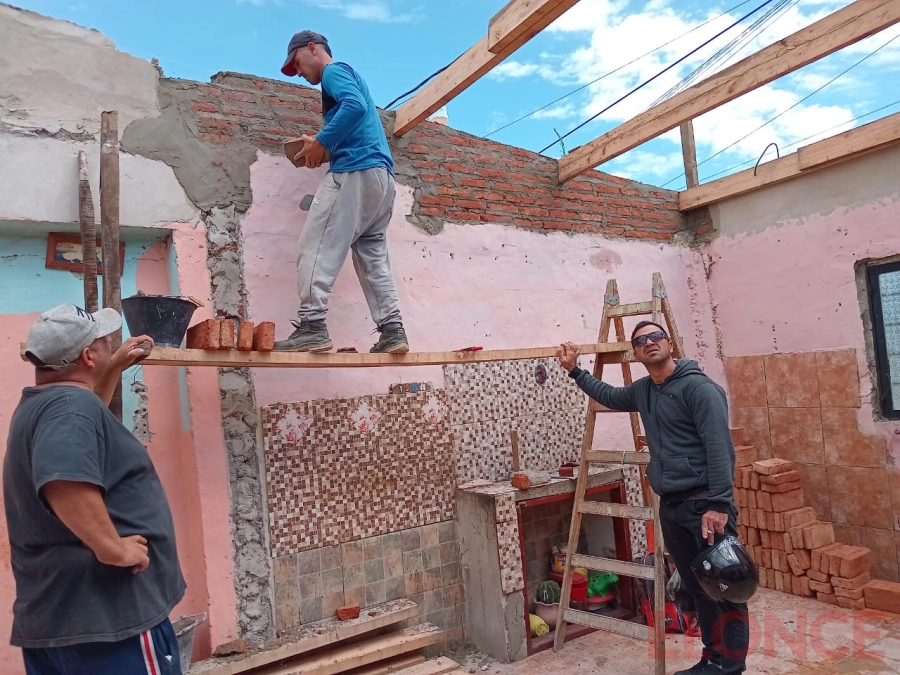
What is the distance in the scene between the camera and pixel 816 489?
4.75m

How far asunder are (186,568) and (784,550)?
12.6 feet

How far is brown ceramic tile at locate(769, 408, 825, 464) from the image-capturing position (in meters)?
4.76

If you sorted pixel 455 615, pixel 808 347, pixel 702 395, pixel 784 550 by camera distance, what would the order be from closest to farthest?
pixel 702 395 → pixel 455 615 → pixel 784 550 → pixel 808 347

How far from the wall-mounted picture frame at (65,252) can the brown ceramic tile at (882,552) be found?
5069 millimetres

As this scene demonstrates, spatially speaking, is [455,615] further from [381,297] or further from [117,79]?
[117,79]

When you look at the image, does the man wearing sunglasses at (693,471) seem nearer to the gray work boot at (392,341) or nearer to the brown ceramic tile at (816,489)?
the gray work boot at (392,341)

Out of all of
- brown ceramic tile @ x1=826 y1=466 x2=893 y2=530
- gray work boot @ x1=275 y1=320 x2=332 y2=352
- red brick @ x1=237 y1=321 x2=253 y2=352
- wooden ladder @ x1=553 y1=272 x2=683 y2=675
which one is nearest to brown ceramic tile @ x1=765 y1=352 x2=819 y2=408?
brown ceramic tile @ x1=826 y1=466 x2=893 y2=530

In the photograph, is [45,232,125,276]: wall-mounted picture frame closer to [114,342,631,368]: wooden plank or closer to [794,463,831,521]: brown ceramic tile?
[114,342,631,368]: wooden plank

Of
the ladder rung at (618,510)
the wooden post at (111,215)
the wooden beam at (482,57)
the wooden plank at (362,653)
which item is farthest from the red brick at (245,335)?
the ladder rung at (618,510)

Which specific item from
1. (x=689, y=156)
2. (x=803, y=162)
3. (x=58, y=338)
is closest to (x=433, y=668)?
(x=58, y=338)

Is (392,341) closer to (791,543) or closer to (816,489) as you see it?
(791,543)

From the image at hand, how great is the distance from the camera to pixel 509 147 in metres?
4.68

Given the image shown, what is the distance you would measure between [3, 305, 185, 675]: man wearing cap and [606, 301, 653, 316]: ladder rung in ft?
9.43

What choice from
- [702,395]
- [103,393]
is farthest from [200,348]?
[702,395]
